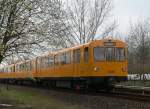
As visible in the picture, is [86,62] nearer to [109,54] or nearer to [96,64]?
[96,64]

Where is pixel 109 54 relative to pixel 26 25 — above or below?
below

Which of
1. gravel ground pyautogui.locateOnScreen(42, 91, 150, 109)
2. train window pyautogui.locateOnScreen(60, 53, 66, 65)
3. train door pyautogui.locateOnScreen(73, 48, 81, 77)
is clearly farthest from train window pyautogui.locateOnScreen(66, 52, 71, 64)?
gravel ground pyautogui.locateOnScreen(42, 91, 150, 109)

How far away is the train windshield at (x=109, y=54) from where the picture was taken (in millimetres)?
22417

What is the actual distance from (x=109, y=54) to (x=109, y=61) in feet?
1.41

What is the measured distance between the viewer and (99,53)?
74.0 feet

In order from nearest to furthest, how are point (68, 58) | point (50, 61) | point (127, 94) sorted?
point (127, 94), point (68, 58), point (50, 61)

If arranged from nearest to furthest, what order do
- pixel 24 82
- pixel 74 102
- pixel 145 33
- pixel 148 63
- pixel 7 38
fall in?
1. pixel 74 102
2. pixel 7 38
3. pixel 24 82
4. pixel 145 33
5. pixel 148 63

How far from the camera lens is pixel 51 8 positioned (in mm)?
22734

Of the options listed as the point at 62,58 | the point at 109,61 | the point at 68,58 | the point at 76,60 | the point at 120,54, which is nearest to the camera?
the point at 109,61

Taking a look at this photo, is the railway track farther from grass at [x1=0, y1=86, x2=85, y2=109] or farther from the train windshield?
grass at [x1=0, y1=86, x2=85, y2=109]

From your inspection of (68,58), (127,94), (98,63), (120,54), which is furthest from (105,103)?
(68,58)

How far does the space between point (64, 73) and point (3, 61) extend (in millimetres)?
4171

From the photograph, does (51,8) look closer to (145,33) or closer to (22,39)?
(22,39)

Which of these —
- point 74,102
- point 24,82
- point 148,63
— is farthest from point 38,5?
point 148,63
